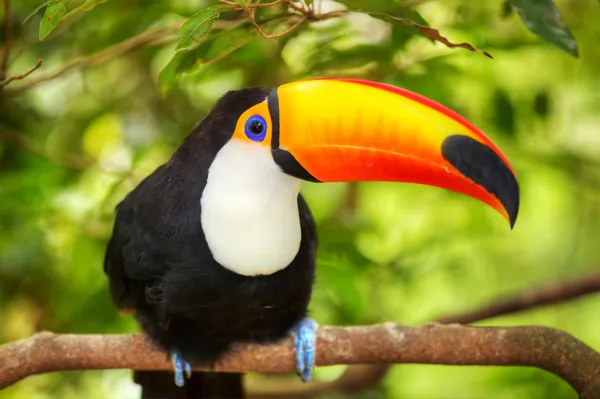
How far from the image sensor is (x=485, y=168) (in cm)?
200

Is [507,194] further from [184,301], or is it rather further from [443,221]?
[443,221]

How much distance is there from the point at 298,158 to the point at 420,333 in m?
0.63

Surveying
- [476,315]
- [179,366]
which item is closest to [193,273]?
[179,366]

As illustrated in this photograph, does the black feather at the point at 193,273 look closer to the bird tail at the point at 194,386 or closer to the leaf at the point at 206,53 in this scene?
the leaf at the point at 206,53

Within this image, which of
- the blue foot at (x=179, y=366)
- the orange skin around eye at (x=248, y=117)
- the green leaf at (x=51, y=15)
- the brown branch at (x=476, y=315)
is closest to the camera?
the green leaf at (x=51, y=15)

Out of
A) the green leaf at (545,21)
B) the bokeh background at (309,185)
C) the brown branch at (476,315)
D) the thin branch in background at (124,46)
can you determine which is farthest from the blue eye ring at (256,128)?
the brown branch at (476,315)

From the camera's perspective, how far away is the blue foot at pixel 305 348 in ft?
8.37

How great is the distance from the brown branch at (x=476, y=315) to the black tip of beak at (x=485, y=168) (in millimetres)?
894

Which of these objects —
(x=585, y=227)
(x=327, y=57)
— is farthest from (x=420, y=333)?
(x=585, y=227)

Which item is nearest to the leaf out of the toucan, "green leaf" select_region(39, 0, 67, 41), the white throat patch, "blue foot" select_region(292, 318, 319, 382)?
the toucan

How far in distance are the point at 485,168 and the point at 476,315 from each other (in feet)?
4.57

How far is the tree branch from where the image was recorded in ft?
7.37

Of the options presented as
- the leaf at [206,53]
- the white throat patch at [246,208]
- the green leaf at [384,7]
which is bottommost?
the white throat patch at [246,208]

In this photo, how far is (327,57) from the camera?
2977mm
